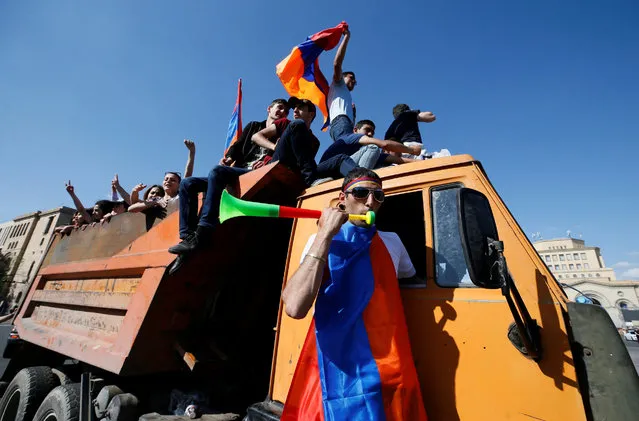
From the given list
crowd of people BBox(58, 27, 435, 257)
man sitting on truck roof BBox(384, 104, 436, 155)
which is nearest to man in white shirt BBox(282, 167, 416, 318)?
crowd of people BBox(58, 27, 435, 257)

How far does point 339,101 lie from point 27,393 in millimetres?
4697

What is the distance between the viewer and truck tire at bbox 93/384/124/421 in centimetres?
233

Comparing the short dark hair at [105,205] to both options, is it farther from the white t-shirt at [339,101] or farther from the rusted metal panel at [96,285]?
the white t-shirt at [339,101]

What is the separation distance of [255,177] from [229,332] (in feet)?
4.61

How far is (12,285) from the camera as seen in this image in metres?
35.8

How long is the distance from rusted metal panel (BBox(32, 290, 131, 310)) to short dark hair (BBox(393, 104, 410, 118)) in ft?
12.2

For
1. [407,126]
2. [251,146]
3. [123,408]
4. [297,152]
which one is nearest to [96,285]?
[123,408]

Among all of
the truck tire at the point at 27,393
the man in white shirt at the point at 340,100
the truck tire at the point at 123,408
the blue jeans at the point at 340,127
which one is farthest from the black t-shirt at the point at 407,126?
the truck tire at the point at 27,393

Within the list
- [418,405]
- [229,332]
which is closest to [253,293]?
[229,332]

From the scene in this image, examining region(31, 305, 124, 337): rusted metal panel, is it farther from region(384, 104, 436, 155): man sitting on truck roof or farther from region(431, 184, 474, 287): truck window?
region(384, 104, 436, 155): man sitting on truck roof

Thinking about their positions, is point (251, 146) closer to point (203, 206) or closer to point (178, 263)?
A: point (203, 206)

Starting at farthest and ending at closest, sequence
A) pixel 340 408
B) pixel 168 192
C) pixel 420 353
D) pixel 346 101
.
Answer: pixel 168 192
pixel 346 101
pixel 420 353
pixel 340 408

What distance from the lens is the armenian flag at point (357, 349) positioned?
1217mm

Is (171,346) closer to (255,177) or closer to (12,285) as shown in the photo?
(255,177)
